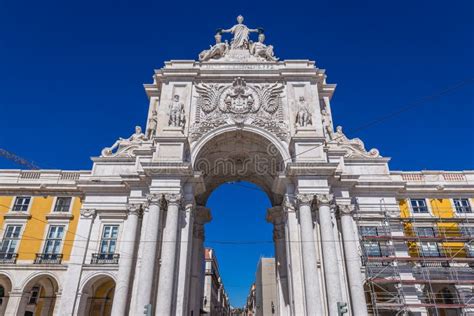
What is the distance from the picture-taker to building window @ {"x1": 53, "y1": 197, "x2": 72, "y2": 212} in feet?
97.0

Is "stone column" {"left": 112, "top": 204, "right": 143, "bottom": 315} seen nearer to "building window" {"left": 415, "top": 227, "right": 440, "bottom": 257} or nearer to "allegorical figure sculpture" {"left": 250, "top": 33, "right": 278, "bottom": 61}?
"allegorical figure sculpture" {"left": 250, "top": 33, "right": 278, "bottom": 61}

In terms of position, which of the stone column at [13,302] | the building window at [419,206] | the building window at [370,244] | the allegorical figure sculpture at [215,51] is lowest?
the stone column at [13,302]

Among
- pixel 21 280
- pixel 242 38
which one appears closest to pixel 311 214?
pixel 242 38

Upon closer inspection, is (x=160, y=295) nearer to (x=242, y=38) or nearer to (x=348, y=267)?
(x=348, y=267)

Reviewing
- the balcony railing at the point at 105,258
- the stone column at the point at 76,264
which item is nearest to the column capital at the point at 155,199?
the balcony railing at the point at 105,258

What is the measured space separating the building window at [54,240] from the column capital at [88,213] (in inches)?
99.9

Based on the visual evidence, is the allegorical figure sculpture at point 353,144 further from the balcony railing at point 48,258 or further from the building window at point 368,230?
the balcony railing at point 48,258

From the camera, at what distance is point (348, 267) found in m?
24.7

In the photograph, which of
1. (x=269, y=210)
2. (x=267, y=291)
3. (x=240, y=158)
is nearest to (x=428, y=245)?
(x=269, y=210)

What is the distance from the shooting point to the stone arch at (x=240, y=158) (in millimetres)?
28659

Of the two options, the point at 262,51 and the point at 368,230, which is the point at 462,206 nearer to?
the point at 368,230

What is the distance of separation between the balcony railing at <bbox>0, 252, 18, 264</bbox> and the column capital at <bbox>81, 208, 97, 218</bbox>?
6.09 metres

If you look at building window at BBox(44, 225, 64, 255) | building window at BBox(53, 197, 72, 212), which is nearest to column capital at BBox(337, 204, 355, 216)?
building window at BBox(44, 225, 64, 255)

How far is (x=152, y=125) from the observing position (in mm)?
31562
